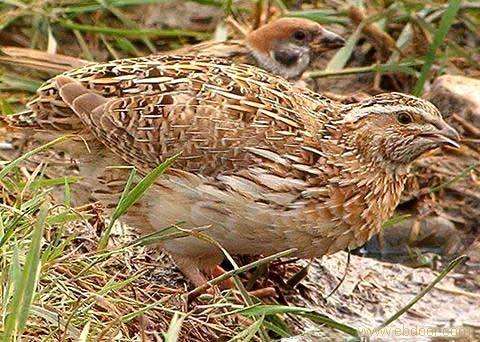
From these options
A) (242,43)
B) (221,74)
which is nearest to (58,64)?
(242,43)

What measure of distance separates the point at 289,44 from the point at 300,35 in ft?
0.28

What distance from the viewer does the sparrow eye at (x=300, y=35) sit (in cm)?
739

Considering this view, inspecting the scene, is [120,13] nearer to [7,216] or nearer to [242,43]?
[242,43]

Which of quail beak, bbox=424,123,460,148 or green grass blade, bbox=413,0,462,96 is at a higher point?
quail beak, bbox=424,123,460,148

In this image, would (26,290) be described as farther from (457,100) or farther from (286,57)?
(457,100)

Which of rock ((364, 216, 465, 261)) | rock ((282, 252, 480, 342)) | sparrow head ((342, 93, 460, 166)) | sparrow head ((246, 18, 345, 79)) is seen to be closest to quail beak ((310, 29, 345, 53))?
sparrow head ((246, 18, 345, 79))

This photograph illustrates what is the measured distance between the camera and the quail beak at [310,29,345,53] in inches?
293

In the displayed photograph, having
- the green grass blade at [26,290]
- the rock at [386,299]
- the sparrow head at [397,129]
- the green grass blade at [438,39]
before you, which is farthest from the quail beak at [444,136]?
the green grass blade at [438,39]

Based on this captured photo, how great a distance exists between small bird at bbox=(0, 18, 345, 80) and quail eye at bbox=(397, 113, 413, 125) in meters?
2.09

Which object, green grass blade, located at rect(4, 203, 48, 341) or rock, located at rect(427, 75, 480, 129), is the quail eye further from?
rock, located at rect(427, 75, 480, 129)

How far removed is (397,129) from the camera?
5289 mm

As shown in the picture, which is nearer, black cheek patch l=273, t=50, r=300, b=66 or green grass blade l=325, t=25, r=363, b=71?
black cheek patch l=273, t=50, r=300, b=66

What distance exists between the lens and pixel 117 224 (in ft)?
19.4

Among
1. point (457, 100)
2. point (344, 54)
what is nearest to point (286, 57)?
point (344, 54)
